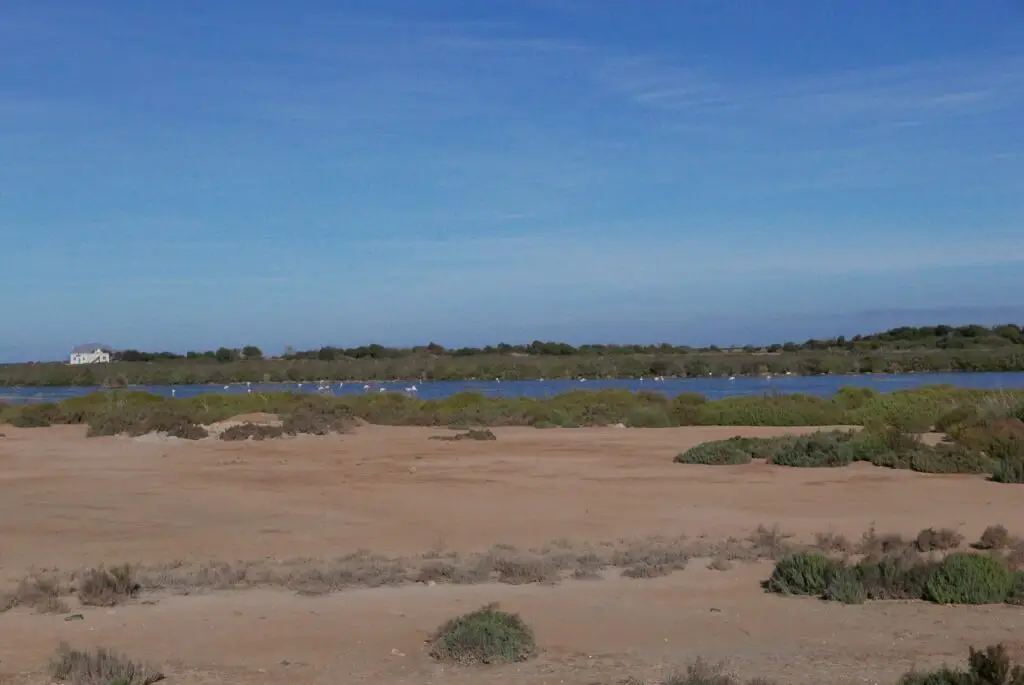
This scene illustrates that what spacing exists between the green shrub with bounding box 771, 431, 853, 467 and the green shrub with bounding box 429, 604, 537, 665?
14801 millimetres

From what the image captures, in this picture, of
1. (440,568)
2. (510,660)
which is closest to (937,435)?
(440,568)

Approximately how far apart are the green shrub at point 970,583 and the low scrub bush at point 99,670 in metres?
6.98

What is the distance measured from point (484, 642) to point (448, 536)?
6.90 m

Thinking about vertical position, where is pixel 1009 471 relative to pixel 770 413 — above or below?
below

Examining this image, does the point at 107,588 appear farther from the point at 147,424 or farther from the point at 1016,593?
the point at 147,424

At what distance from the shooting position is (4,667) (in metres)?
8.99

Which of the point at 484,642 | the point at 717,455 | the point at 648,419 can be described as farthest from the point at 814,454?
the point at 484,642

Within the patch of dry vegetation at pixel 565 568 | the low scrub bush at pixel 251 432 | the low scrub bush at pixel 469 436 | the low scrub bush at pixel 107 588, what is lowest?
the patch of dry vegetation at pixel 565 568

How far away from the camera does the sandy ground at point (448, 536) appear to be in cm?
932

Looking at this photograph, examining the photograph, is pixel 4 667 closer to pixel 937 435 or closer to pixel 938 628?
pixel 938 628

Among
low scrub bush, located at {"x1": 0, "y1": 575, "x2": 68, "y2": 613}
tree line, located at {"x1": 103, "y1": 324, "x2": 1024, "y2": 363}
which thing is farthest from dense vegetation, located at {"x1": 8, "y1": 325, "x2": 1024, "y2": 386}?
low scrub bush, located at {"x1": 0, "y1": 575, "x2": 68, "y2": 613}

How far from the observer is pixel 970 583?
11.1 meters

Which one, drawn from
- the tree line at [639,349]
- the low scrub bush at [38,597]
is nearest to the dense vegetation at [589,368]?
the tree line at [639,349]

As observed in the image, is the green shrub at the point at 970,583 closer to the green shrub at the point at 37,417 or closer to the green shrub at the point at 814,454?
the green shrub at the point at 814,454
